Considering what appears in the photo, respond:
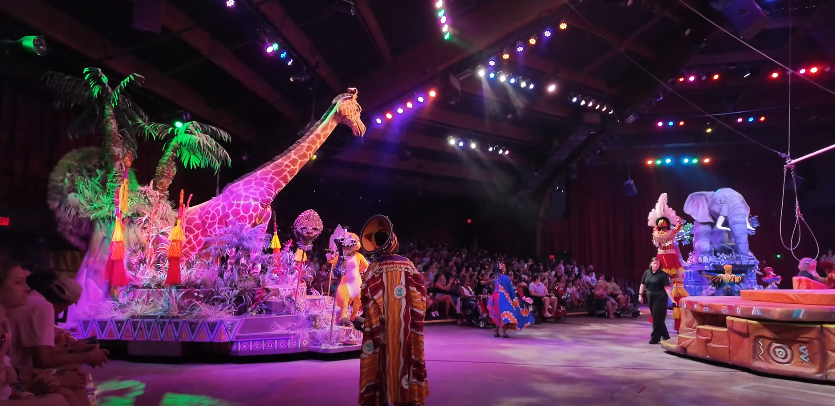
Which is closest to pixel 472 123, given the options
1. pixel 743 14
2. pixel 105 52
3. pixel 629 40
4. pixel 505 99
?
pixel 505 99

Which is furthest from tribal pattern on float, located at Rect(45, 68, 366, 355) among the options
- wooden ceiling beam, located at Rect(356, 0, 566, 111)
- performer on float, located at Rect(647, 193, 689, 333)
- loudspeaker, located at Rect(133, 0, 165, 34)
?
performer on float, located at Rect(647, 193, 689, 333)

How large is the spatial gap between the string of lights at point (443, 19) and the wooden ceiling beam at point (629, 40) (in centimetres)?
351

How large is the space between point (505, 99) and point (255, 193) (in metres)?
6.77

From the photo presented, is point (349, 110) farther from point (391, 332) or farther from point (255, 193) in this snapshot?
point (391, 332)

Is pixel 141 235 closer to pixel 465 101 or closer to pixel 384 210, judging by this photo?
pixel 465 101

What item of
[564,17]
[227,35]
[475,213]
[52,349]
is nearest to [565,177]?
[475,213]

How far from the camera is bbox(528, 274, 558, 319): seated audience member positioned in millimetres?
10905

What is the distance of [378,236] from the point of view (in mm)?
3594

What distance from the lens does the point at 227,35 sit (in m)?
8.12

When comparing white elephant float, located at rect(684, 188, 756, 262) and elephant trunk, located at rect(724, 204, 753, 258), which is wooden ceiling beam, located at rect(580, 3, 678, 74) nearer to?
white elephant float, located at rect(684, 188, 756, 262)

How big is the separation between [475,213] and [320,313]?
11743mm

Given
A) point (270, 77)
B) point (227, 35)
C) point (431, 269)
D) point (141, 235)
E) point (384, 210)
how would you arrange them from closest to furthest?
A: 1. point (141, 235)
2. point (227, 35)
3. point (270, 77)
4. point (431, 269)
5. point (384, 210)

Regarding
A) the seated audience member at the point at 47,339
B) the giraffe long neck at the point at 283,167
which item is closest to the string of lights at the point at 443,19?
the giraffe long neck at the point at 283,167

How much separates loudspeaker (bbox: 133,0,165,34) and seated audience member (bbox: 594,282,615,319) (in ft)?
35.3
